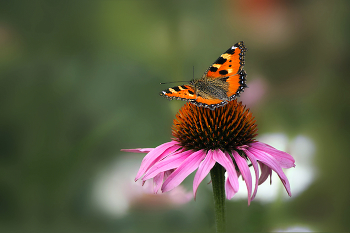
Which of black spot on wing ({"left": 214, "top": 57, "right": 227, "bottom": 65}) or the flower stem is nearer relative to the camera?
the flower stem

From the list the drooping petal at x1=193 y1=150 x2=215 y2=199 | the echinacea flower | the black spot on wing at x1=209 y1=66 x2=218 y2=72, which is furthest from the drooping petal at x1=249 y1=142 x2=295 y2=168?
the black spot on wing at x1=209 y1=66 x2=218 y2=72

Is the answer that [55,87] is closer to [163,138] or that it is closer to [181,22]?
[163,138]

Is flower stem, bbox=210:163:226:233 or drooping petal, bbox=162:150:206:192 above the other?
drooping petal, bbox=162:150:206:192

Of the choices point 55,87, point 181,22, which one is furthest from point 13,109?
point 181,22

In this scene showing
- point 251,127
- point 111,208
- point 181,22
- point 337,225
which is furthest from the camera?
point 181,22

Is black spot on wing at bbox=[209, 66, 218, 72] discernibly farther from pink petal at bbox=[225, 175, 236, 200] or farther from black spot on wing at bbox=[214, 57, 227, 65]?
pink petal at bbox=[225, 175, 236, 200]

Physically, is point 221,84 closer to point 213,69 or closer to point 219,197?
point 213,69

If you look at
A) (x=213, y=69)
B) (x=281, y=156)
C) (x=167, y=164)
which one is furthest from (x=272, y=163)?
(x=213, y=69)
